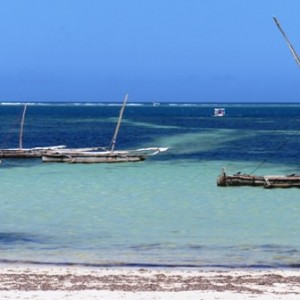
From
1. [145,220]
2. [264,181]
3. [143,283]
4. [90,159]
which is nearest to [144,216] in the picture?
[145,220]

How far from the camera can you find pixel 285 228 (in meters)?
26.2

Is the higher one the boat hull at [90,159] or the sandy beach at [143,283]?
the boat hull at [90,159]

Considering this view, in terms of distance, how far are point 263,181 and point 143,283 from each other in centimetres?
2105

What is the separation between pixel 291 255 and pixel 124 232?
548cm

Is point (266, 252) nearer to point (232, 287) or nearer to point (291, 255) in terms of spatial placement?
point (291, 255)

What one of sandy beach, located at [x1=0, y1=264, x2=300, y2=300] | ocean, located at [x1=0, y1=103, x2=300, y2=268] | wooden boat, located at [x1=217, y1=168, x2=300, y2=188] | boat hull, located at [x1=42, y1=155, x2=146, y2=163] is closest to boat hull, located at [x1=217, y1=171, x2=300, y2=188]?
wooden boat, located at [x1=217, y1=168, x2=300, y2=188]

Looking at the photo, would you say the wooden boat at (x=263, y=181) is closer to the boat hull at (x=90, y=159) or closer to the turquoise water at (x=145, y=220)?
the turquoise water at (x=145, y=220)

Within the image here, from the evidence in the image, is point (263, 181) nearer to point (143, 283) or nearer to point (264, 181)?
point (264, 181)

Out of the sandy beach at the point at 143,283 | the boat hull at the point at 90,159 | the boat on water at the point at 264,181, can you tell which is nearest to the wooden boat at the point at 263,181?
the boat on water at the point at 264,181

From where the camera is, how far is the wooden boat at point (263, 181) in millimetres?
36562

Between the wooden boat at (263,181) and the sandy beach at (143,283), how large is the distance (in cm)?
1744

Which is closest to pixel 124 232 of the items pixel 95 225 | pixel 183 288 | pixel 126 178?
pixel 95 225

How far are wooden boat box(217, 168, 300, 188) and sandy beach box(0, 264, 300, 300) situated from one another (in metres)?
17.4

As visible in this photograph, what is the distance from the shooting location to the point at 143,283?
54.7 feet
